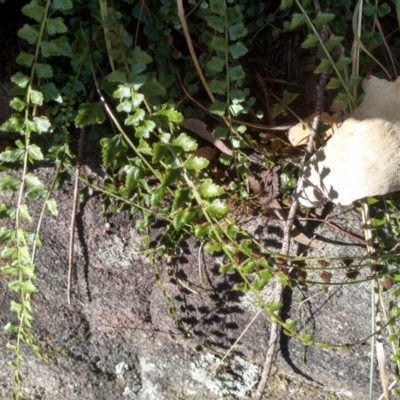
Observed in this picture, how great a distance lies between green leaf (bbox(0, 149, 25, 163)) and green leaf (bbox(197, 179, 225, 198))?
1.70ft

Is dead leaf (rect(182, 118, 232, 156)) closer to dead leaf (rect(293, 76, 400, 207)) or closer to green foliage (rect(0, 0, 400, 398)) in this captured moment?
green foliage (rect(0, 0, 400, 398))

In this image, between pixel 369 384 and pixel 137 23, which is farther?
pixel 369 384

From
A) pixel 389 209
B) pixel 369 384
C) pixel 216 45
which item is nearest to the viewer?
pixel 216 45

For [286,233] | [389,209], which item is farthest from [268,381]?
[389,209]

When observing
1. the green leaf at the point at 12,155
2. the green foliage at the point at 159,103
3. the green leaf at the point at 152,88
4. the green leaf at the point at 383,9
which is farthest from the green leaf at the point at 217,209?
the green leaf at the point at 383,9

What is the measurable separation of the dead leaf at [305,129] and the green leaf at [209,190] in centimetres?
46

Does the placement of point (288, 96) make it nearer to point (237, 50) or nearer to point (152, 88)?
point (237, 50)

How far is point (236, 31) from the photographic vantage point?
5.69ft

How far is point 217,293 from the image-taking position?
83.4 inches

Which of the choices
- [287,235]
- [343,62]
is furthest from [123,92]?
[287,235]

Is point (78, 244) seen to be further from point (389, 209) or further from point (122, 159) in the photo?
point (389, 209)

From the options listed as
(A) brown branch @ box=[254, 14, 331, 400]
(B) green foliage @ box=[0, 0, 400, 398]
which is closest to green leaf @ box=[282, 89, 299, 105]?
(B) green foliage @ box=[0, 0, 400, 398]

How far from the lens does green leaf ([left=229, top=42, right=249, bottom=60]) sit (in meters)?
1.75

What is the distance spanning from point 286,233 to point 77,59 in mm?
831
